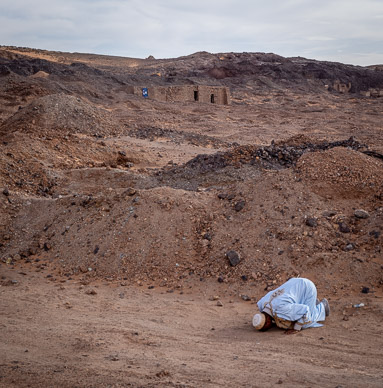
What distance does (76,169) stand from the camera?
11.5 metres

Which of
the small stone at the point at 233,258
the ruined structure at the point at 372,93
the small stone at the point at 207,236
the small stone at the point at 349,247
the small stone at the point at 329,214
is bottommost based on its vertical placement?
the small stone at the point at 233,258

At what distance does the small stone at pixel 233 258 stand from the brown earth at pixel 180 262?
3.5 inches

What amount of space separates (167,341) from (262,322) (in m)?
0.98

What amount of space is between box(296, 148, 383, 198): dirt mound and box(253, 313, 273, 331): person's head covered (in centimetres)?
321

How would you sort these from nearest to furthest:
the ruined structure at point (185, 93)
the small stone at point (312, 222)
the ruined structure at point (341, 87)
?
the small stone at point (312, 222) → the ruined structure at point (185, 93) → the ruined structure at point (341, 87)

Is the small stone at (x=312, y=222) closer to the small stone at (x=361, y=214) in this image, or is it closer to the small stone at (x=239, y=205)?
the small stone at (x=361, y=214)

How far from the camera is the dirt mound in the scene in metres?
7.06

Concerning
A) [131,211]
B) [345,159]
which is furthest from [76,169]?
[345,159]

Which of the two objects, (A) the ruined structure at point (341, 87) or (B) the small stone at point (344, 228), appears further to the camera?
(A) the ruined structure at point (341, 87)

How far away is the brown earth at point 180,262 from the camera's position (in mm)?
3578

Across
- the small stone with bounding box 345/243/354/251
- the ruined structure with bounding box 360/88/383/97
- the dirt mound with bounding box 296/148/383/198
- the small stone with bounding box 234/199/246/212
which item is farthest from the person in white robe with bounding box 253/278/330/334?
the ruined structure with bounding box 360/88/383/97

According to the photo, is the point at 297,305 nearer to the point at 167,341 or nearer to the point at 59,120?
the point at 167,341

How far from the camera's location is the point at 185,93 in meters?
28.0

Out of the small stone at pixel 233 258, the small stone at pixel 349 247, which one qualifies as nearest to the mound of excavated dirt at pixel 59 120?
the small stone at pixel 233 258
